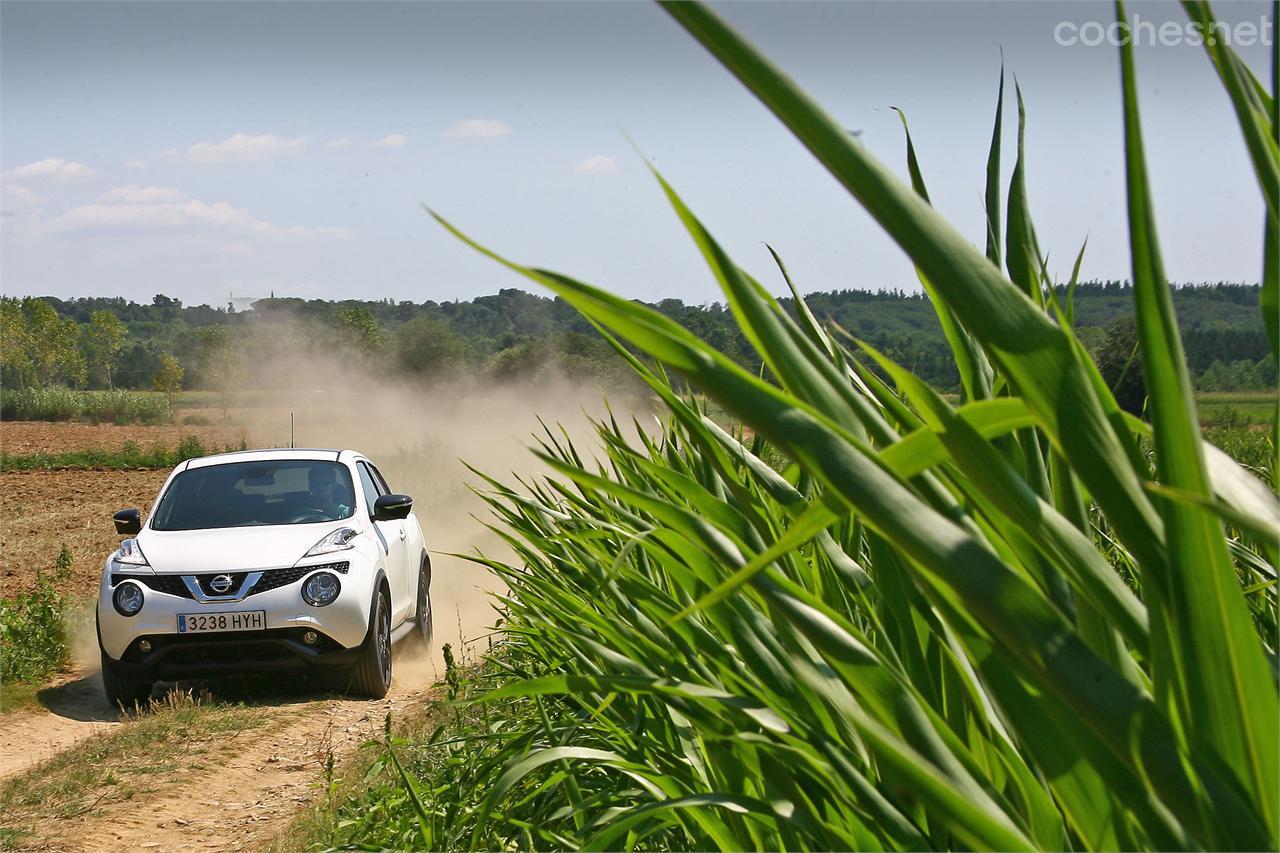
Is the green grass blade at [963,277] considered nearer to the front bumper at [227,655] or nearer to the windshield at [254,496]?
the front bumper at [227,655]

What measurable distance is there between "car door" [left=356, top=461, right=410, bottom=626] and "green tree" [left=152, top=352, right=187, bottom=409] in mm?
53281

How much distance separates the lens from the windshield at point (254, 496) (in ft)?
26.6

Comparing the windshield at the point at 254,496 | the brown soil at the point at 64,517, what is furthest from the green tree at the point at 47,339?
the windshield at the point at 254,496

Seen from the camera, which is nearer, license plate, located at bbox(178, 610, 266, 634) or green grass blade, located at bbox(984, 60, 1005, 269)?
green grass blade, located at bbox(984, 60, 1005, 269)

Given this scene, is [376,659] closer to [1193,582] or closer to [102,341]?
[1193,582]

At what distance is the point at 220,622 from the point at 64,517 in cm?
1487

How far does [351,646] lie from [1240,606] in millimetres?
7156

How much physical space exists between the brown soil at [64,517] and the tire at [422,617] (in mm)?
5044

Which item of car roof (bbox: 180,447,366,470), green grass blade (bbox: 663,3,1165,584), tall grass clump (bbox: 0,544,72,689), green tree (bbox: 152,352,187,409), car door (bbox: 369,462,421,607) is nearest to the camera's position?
green grass blade (bbox: 663,3,1165,584)

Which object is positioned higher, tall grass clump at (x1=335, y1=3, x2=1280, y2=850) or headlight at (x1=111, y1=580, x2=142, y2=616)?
tall grass clump at (x1=335, y1=3, x2=1280, y2=850)

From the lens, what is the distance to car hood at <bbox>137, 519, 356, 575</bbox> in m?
7.37

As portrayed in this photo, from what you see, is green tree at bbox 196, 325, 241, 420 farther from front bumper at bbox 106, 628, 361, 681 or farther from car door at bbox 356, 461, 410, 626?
front bumper at bbox 106, 628, 361, 681

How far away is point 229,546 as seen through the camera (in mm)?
7598

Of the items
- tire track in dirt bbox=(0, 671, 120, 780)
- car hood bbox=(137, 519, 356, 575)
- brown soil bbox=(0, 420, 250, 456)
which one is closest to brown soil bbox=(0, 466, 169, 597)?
tire track in dirt bbox=(0, 671, 120, 780)
